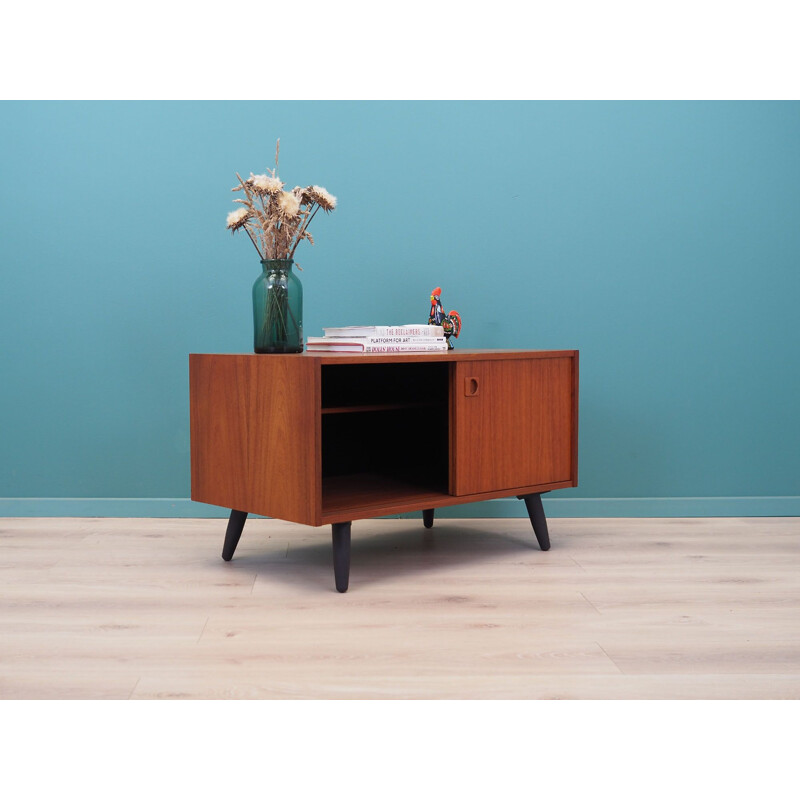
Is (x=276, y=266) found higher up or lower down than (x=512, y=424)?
higher up

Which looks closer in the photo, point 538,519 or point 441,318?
point 538,519

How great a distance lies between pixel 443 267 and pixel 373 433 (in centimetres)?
62

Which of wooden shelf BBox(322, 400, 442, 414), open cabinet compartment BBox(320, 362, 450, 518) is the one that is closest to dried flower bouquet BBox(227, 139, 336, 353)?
wooden shelf BBox(322, 400, 442, 414)

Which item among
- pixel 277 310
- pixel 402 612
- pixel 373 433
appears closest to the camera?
pixel 402 612

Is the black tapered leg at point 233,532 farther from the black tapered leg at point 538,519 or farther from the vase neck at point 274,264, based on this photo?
the black tapered leg at point 538,519

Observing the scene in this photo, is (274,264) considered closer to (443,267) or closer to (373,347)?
(373,347)

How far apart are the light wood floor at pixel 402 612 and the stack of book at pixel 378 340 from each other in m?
0.59

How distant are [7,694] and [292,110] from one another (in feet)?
6.54

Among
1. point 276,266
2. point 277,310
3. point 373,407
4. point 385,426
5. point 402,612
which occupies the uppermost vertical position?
point 276,266

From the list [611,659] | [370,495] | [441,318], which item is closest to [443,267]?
[441,318]

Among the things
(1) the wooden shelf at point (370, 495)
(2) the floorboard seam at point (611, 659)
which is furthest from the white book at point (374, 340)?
(2) the floorboard seam at point (611, 659)

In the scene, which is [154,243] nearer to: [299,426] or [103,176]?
[103,176]

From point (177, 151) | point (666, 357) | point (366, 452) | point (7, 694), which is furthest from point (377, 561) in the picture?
point (177, 151)

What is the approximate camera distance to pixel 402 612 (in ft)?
6.18
